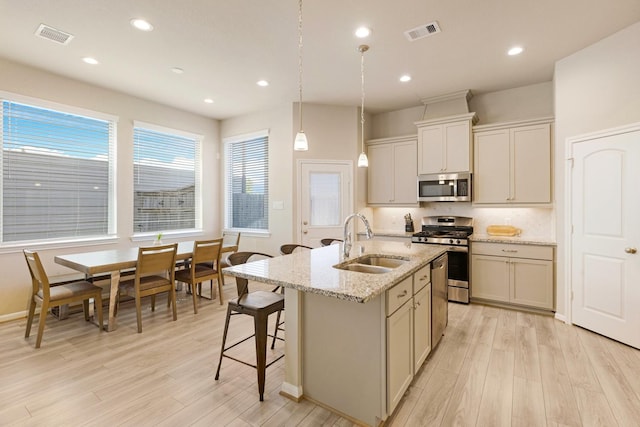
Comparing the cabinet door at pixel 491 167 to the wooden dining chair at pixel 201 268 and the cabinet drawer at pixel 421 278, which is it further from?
the wooden dining chair at pixel 201 268

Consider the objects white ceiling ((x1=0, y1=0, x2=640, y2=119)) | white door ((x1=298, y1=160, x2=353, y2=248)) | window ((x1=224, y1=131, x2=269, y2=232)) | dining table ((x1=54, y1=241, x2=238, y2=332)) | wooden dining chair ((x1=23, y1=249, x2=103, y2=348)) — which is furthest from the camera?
window ((x1=224, y1=131, x2=269, y2=232))

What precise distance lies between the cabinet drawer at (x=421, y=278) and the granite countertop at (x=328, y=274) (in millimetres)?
82

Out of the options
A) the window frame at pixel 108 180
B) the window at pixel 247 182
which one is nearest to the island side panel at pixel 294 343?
the window at pixel 247 182

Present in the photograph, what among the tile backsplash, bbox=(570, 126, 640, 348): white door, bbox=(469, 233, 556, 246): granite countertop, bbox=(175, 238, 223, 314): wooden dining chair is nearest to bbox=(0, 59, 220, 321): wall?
bbox=(175, 238, 223, 314): wooden dining chair

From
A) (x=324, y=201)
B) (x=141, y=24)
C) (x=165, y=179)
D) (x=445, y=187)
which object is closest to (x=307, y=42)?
(x=141, y=24)

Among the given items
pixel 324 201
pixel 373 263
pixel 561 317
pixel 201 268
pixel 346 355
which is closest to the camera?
Result: pixel 346 355

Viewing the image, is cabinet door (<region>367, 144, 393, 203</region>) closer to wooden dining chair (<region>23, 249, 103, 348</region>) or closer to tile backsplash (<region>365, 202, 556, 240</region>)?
tile backsplash (<region>365, 202, 556, 240</region>)

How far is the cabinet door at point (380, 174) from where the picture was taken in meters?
5.24

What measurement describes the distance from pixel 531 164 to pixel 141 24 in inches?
186

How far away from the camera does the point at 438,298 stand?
9.46 ft

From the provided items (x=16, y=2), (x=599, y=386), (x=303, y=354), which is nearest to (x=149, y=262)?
(x=303, y=354)

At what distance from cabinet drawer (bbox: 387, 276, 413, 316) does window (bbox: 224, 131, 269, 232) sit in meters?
3.69

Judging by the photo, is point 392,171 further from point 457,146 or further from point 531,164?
point 531,164

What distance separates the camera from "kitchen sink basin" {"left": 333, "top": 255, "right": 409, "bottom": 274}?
245cm
